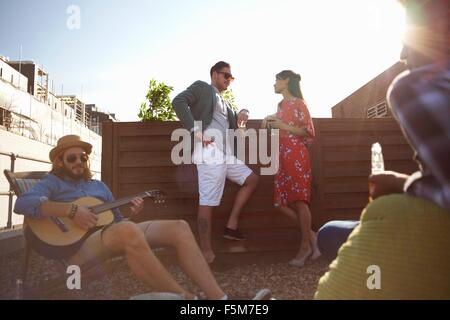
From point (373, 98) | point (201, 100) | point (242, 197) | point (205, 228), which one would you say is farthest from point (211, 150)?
point (373, 98)

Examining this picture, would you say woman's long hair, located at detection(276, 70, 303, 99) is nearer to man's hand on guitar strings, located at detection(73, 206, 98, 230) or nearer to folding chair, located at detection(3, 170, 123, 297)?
man's hand on guitar strings, located at detection(73, 206, 98, 230)

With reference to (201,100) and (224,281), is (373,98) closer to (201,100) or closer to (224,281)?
(201,100)

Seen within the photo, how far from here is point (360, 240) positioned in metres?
1.21

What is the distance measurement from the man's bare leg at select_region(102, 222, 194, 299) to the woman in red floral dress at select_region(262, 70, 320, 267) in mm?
2176

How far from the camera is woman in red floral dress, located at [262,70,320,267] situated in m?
4.16

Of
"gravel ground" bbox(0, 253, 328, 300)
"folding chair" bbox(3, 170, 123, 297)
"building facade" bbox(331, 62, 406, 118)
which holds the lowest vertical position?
"gravel ground" bbox(0, 253, 328, 300)

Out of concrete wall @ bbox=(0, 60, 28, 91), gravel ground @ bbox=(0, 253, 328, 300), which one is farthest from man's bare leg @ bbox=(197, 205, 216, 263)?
concrete wall @ bbox=(0, 60, 28, 91)

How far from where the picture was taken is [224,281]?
3.80 meters

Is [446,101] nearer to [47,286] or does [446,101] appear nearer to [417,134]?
[417,134]

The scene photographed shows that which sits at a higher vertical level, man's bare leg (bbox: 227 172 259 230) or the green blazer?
the green blazer

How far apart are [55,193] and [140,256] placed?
1.14 meters

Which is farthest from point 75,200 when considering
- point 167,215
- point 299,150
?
point 299,150

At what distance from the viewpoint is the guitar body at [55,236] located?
2822 millimetres
